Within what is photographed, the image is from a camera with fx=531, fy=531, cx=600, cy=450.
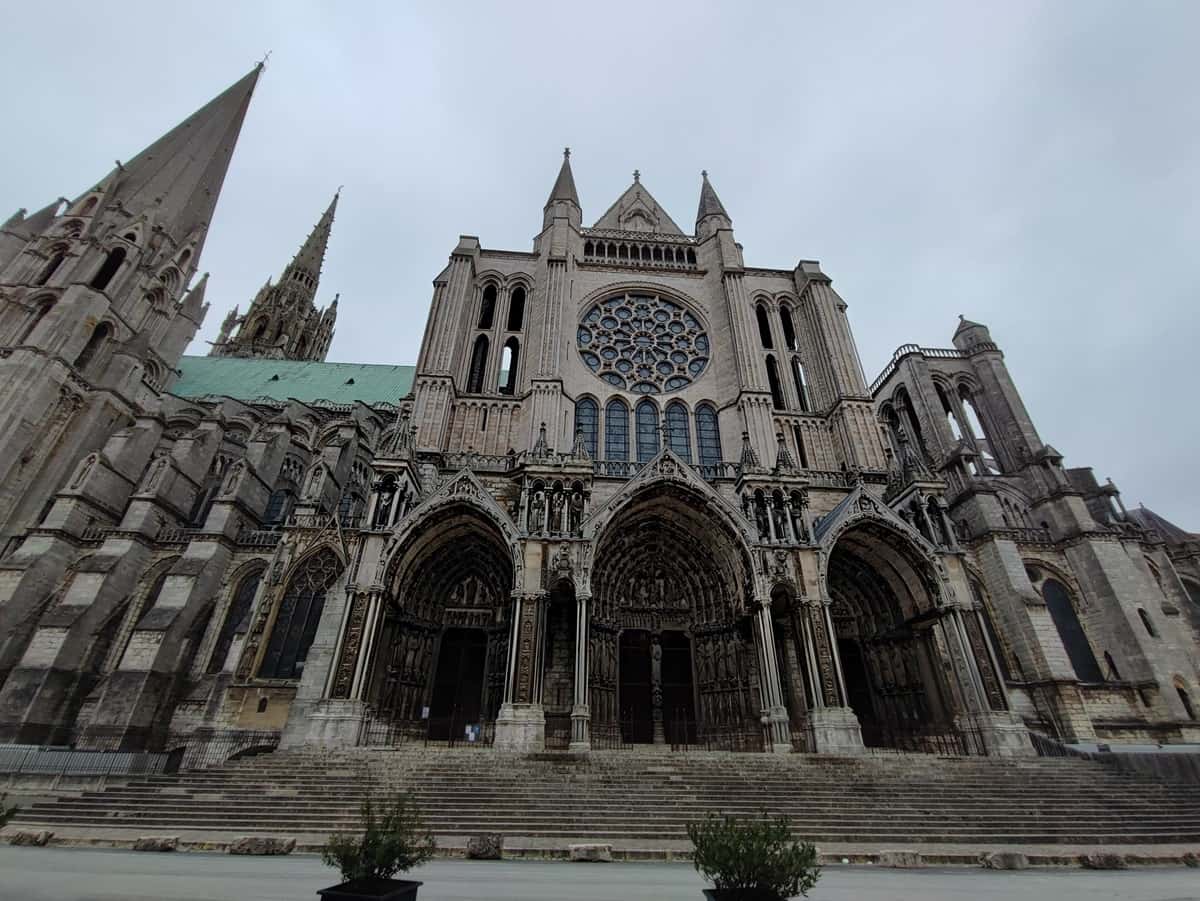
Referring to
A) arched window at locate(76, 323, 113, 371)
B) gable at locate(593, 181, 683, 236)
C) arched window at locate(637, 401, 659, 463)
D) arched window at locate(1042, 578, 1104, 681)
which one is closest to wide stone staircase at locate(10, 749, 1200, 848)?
arched window at locate(1042, 578, 1104, 681)

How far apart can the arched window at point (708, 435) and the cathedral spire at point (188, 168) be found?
3202 centimetres

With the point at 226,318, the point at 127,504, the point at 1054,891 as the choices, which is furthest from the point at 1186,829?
the point at 226,318

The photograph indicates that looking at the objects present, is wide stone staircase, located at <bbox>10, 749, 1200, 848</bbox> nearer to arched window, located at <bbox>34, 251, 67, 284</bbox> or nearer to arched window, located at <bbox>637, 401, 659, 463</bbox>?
arched window, located at <bbox>637, 401, 659, 463</bbox>

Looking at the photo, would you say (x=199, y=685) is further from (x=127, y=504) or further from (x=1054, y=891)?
(x=1054, y=891)

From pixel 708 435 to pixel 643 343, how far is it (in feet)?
16.5

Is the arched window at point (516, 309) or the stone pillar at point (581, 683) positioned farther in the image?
the arched window at point (516, 309)

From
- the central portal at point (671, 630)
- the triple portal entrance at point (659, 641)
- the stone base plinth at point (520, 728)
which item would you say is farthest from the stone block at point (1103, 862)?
the stone base plinth at point (520, 728)

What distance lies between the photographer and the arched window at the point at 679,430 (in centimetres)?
1934

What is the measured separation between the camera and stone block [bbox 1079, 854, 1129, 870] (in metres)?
6.79

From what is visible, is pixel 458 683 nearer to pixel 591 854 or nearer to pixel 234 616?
pixel 234 616

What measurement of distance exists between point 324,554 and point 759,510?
13.5 m

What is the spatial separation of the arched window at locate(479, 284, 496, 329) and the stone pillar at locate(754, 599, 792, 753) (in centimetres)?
1524

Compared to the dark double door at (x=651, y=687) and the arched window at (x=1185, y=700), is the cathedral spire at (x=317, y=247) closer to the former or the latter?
the dark double door at (x=651, y=687)

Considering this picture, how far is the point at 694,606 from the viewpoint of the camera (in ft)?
51.9
